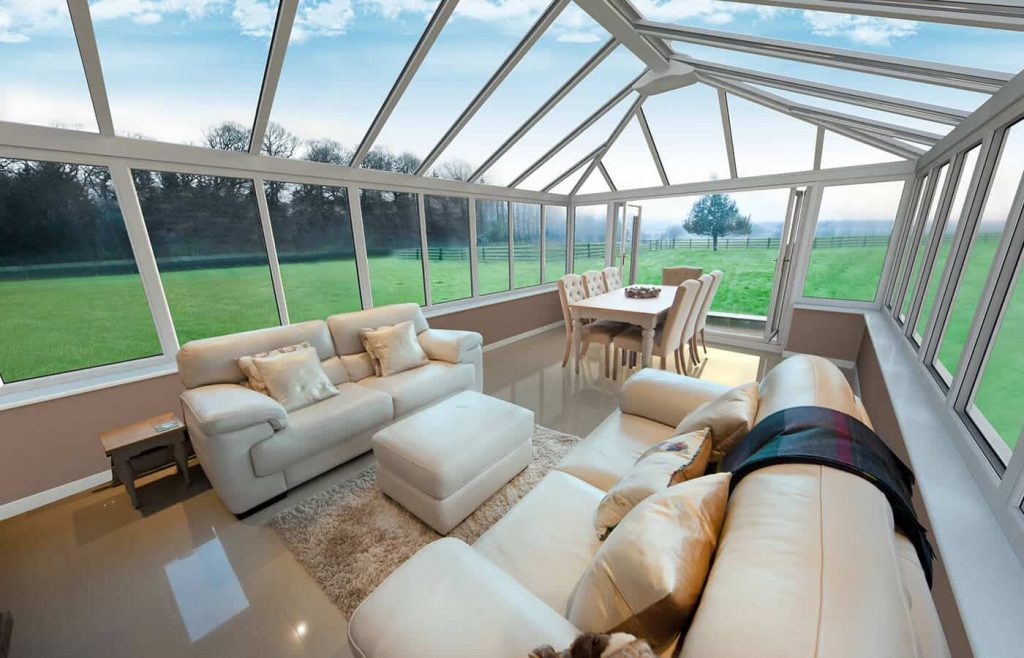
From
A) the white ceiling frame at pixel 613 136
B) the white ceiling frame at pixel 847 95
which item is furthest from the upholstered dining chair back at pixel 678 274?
the white ceiling frame at pixel 847 95

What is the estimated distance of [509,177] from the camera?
459 centimetres

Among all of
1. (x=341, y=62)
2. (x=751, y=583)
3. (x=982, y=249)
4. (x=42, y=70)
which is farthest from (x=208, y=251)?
(x=982, y=249)


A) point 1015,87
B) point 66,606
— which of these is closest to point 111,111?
point 66,606

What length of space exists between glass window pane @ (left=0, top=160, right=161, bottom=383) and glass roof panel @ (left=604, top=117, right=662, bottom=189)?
15.1ft

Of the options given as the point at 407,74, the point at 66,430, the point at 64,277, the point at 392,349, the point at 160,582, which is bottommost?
the point at 160,582

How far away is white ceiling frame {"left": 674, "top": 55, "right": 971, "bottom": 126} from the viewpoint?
2.08 meters

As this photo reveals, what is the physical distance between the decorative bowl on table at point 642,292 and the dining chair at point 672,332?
1.32ft

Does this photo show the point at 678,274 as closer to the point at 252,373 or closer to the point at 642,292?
the point at 642,292

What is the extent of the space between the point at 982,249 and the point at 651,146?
311 cm

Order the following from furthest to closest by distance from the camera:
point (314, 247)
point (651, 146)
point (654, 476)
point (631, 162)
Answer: point (631, 162), point (651, 146), point (314, 247), point (654, 476)

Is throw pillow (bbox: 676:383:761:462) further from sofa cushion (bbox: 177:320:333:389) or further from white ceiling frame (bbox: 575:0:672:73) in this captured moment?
sofa cushion (bbox: 177:320:333:389)

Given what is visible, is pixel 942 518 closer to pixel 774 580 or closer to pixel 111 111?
pixel 774 580

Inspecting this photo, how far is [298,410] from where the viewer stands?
2217 mm

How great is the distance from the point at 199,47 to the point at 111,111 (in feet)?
2.33
